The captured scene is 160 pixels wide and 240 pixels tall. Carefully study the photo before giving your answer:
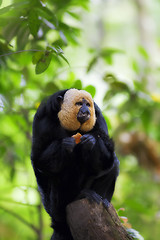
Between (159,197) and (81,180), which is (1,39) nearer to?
(81,180)

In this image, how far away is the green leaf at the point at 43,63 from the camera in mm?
1528

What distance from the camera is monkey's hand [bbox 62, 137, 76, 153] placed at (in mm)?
1430

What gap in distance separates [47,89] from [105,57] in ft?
2.06

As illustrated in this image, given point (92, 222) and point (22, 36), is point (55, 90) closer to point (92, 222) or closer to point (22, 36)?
point (22, 36)

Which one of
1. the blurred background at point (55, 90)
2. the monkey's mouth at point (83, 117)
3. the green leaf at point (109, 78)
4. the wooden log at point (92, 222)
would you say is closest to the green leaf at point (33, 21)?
the blurred background at point (55, 90)

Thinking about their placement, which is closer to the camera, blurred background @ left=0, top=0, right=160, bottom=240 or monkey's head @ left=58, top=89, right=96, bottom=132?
monkey's head @ left=58, top=89, right=96, bottom=132

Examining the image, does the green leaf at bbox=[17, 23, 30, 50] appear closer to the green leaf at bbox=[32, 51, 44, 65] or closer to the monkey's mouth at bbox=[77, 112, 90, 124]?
the green leaf at bbox=[32, 51, 44, 65]

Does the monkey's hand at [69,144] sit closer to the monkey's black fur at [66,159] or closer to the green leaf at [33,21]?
the monkey's black fur at [66,159]

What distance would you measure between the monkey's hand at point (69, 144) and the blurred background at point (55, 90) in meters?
0.37

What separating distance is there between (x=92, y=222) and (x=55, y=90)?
3.96ft

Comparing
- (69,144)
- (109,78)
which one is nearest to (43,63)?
(69,144)

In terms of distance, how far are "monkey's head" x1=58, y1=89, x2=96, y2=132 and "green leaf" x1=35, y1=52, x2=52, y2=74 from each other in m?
0.18

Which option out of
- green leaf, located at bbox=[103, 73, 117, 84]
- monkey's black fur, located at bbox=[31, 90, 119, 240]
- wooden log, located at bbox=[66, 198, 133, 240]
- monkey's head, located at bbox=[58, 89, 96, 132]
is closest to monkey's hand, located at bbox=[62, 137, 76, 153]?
monkey's black fur, located at bbox=[31, 90, 119, 240]

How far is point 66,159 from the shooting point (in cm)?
150
